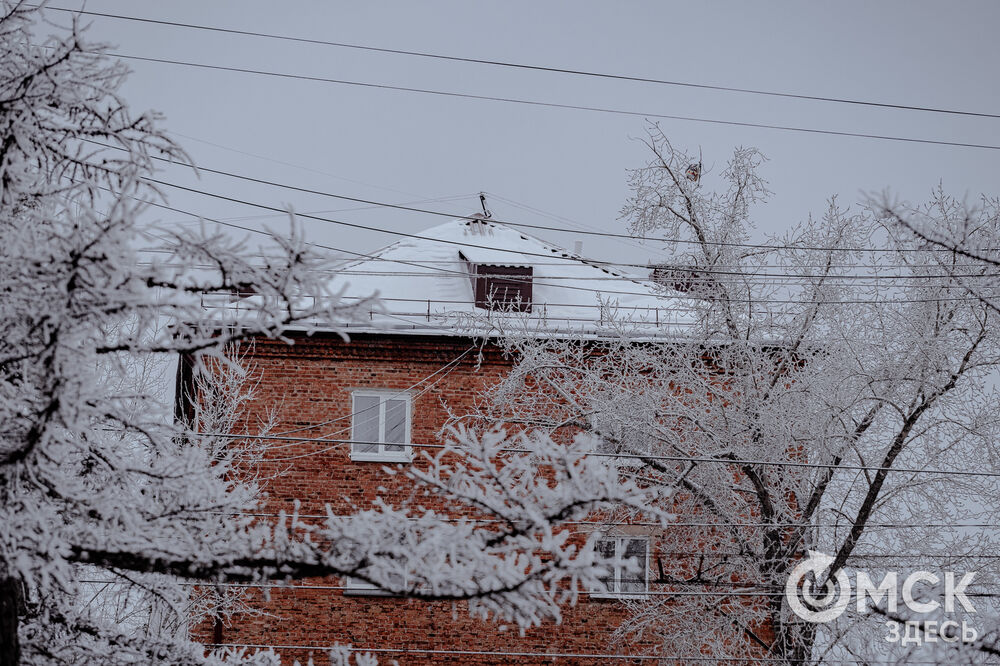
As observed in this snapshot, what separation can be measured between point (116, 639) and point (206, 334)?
7.39 ft

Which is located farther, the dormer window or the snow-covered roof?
the dormer window

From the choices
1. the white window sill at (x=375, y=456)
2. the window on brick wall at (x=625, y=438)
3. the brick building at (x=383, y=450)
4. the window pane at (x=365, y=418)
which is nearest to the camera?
the window on brick wall at (x=625, y=438)

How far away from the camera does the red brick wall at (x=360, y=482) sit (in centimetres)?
1583

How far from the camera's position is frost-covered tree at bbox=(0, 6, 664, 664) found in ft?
13.1

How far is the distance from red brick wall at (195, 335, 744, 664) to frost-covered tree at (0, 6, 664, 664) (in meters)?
10.3

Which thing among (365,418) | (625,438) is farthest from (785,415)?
(365,418)

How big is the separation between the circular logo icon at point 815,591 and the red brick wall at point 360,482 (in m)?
4.12

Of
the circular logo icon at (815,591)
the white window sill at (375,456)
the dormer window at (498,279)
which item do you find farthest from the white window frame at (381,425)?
the circular logo icon at (815,591)

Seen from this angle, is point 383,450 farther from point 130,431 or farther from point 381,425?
point 130,431

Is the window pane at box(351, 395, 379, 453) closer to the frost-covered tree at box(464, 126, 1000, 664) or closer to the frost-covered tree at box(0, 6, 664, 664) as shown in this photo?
the frost-covered tree at box(464, 126, 1000, 664)

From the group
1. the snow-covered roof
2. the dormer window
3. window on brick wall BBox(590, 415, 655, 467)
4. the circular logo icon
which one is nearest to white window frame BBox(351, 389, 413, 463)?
the snow-covered roof

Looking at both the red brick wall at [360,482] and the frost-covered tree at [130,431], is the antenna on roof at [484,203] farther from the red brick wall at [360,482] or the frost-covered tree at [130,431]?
the frost-covered tree at [130,431]

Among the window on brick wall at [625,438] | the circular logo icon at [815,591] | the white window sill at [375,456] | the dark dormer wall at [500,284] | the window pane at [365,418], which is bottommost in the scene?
Result: the circular logo icon at [815,591]

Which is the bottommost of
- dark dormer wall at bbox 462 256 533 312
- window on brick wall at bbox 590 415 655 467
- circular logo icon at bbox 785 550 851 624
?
circular logo icon at bbox 785 550 851 624
